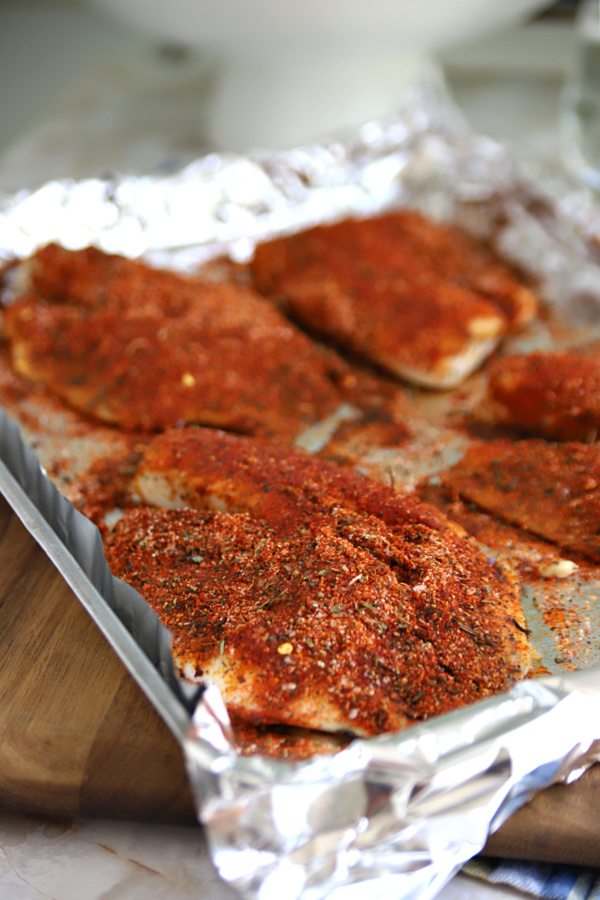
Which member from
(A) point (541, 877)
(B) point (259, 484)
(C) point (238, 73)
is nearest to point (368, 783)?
(A) point (541, 877)

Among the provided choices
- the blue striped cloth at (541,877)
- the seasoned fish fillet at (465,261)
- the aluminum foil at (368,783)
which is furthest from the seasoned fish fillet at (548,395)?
the blue striped cloth at (541,877)

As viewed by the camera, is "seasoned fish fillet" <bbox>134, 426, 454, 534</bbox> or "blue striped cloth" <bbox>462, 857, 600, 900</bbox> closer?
"blue striped cloth" <bbox>462, 857, 600, 900</bbox>

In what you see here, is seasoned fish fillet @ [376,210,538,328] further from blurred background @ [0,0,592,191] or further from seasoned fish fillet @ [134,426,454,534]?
seasoned fish fillet @ [134,426,454,534]

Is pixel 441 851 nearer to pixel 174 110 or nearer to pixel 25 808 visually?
pixel 25 808

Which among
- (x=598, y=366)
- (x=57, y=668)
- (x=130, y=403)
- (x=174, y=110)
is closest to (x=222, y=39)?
(x=174, y=110)

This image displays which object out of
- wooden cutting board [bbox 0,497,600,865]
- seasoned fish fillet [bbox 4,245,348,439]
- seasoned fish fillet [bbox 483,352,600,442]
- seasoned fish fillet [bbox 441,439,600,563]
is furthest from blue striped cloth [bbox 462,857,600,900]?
seasoned fish fillet [bbox 4,245,348,439]

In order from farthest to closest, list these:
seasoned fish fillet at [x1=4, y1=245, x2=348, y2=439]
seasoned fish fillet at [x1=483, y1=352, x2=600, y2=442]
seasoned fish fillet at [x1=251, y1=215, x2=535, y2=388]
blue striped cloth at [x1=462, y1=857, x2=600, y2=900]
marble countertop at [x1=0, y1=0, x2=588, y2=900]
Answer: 1. marble countertop at [x1=0, y1=0, x2=588, y2=900]
2. seasoned fish fillet at [x1=251, y1=215, x2=535, y2=388]
3. seasoned fish fillet at [x1=4, y1=245, x2=348, y2=439]
4. seasoned fish fillet at [x1=483, y1=352, x2=600, y2=442]
5. blue striped cloth at [x1=462, y1=857, x2=600, y2=900]
